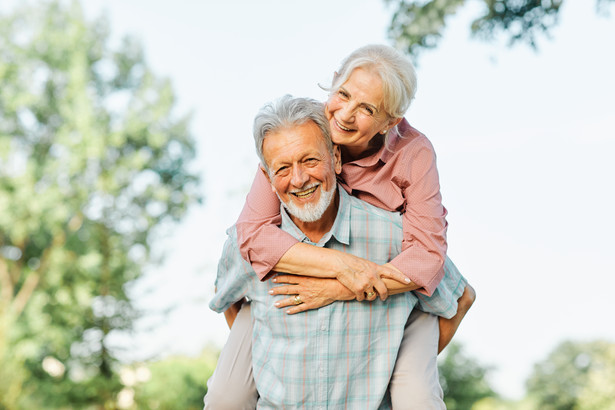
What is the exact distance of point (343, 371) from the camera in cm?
231

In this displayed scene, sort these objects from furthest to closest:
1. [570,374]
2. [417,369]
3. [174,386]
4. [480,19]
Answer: [570,374] < [174,386] < [480,19] < [417,369]

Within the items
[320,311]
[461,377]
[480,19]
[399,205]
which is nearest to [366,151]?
[399,205]

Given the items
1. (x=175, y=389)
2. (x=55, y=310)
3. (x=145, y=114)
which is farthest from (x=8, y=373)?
(x=145, y=114)

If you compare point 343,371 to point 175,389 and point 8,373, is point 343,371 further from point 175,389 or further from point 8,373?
point 175,389

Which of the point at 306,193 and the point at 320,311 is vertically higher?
the point at 306,193

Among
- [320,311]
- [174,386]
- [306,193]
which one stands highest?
[306,193]

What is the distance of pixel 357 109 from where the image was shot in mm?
2303

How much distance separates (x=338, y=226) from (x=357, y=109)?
44 cm

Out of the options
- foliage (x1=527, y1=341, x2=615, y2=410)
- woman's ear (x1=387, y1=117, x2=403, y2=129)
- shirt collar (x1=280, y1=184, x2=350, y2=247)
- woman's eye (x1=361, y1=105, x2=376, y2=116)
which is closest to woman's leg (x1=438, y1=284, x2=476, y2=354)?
shirt collar (x1=280, y1=184, x2=350, y2=247)

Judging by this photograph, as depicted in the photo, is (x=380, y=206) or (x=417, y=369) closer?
(x=417, y=369)

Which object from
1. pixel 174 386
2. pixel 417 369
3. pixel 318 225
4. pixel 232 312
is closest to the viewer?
pixel 417 369

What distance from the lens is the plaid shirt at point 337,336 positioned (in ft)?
7.54

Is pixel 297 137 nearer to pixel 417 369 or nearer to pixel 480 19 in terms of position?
pixel 417 369

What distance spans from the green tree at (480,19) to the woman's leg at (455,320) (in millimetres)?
3128
